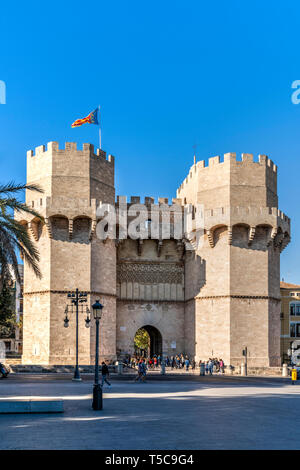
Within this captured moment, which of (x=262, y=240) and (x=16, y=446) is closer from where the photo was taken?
(x=16, y=446)

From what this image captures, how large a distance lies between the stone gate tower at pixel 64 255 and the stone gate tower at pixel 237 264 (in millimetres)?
5871

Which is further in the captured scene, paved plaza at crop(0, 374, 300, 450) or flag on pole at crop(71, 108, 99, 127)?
flag on pole at crop(71, 108, 99, 127)

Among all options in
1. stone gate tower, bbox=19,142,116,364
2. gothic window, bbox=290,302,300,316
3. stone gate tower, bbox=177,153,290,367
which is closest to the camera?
stone gate tower, bbox=19,142,116,364

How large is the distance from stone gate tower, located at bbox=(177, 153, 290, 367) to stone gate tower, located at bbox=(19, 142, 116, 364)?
5.87 metres

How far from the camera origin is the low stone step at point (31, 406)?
43.9ft

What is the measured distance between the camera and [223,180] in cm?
3553

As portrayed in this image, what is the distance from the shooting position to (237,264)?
114ft

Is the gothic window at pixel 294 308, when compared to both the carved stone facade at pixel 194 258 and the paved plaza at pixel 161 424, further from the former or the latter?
the paved plaza at pixel 161 424

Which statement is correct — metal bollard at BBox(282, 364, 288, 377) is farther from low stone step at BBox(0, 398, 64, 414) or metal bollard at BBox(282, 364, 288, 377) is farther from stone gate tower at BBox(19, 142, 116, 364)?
low stone step at BBox(0, 398, 64, 414)

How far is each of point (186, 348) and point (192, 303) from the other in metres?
3.47

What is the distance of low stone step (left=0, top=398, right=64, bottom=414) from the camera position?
13.4 meters

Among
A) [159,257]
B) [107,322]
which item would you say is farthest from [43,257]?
[159,257]

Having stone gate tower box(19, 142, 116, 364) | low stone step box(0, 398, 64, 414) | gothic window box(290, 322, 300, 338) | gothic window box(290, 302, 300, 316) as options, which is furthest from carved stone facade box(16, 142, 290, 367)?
low stone step box(0, 398, 64, 414)
